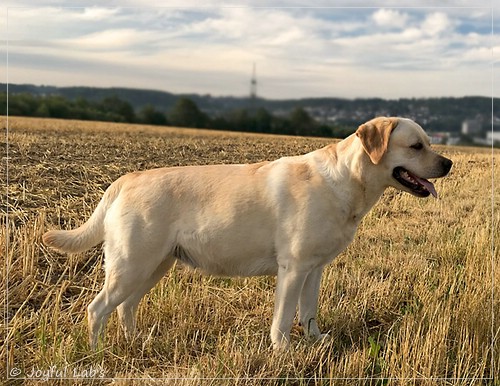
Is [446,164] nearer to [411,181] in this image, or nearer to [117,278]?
[411,181]

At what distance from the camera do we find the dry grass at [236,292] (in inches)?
164

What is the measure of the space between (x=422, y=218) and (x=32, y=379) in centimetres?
431

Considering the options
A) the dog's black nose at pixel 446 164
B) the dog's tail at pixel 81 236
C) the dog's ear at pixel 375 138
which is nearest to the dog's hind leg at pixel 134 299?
the dog's tail at pixel 81 236

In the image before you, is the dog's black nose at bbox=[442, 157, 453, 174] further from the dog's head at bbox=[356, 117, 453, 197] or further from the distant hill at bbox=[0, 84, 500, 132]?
the distant hill at bbox=[0, 84, 500, 132]

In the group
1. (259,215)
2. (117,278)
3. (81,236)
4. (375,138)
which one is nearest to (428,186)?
(375,138)

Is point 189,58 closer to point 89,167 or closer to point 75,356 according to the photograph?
point 89,167

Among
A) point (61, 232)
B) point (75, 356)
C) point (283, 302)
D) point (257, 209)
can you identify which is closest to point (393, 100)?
point (257, 209)

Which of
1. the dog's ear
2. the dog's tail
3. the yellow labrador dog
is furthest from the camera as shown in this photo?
the dog's tail

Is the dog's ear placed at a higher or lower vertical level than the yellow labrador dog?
higher

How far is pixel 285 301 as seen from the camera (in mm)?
4324

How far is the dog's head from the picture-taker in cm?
417

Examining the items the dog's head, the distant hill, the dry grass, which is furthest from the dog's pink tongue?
the distant hill

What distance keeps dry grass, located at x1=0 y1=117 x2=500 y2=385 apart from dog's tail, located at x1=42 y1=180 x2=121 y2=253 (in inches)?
23.8

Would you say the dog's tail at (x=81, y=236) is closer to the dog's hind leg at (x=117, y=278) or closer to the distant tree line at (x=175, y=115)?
the dog's hind leg at (x=117, y=278)
